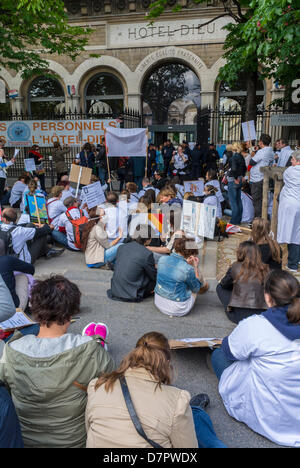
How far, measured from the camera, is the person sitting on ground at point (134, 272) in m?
4.88

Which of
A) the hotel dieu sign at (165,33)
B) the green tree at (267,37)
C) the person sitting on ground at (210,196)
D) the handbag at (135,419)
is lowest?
the handbag at (135,419)

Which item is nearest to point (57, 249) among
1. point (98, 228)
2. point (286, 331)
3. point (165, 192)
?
point (98, 228)

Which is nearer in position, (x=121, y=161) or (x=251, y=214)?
(x=251, y=214)

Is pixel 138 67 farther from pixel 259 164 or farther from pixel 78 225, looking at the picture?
pixel 78 225

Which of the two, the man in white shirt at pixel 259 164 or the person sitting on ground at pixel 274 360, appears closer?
the person sitting on ground at pixel 274 360

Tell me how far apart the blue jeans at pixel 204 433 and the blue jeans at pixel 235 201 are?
6728 mm

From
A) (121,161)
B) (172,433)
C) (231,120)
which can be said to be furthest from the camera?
(231,120)

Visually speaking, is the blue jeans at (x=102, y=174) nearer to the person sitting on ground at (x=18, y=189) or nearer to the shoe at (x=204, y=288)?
the person sitting on ground at (x=18, y=189)

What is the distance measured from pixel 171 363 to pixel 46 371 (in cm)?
71

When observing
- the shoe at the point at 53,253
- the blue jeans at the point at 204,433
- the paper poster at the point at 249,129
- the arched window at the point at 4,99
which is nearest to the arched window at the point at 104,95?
the arched window at the point at 4,99

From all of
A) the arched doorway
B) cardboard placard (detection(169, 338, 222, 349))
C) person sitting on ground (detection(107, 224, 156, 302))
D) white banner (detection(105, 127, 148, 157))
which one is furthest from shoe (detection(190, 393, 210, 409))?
the arched doorway

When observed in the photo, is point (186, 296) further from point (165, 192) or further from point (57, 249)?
point (57, 249)

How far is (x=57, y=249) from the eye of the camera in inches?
294

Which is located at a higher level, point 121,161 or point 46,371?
point 121,161
